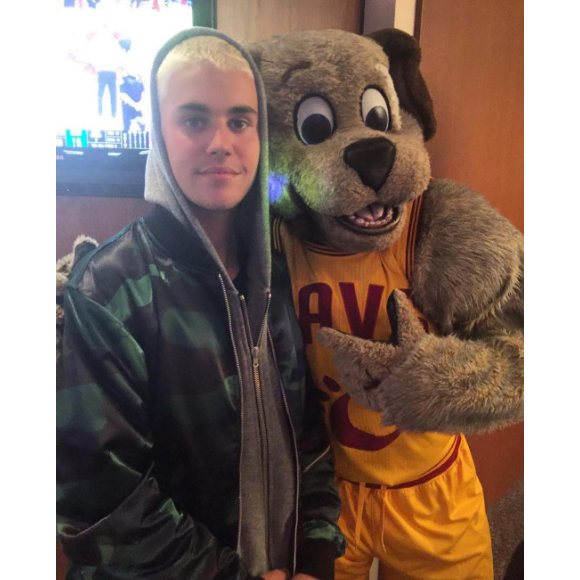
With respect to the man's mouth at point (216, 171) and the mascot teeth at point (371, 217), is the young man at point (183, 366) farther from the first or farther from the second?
the mascot teeth at point (371, 217)

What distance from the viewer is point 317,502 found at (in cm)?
72

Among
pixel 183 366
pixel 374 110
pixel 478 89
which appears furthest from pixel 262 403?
pixel 478 89

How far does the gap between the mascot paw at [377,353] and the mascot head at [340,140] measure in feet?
0.39

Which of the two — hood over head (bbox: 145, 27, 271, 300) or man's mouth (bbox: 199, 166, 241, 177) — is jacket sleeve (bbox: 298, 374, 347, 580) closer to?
hood over head (bbox: 145, 27, 271, 300)

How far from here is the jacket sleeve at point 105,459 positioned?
1.62ft

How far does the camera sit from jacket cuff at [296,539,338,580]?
0.66 meters

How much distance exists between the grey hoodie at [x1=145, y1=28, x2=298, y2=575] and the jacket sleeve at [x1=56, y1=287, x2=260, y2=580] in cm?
13

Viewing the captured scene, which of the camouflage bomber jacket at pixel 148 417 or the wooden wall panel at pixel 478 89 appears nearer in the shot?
the camouflage bomber jacket at pixel 148 417

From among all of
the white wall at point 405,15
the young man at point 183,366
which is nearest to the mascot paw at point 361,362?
the young man at point 183,366

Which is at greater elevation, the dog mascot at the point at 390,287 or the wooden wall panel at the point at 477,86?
the wooden wall panel at the point at 477,86

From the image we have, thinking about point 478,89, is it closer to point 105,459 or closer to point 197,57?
point 197,57

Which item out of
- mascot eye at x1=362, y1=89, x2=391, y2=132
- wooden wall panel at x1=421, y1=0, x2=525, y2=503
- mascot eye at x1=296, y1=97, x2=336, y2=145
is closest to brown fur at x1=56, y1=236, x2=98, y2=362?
mascot eye at x1=296, y1=97, x2=336, y2=145
